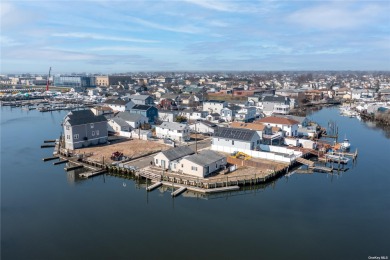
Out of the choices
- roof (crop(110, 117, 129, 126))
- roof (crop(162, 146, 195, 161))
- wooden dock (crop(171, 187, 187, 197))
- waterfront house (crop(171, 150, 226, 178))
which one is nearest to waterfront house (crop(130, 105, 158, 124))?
roof (crop(110, 117, 129, 126))

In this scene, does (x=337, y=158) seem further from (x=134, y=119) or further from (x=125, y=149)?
(x=134, y=119)

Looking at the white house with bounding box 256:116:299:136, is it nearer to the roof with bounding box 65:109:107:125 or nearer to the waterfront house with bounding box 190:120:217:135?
the waterfront house with bounding box 190:120:217:135

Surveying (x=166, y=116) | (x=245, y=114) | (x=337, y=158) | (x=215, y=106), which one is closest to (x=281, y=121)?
(x=337, y=158)

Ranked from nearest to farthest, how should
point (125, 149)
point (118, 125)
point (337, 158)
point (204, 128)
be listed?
point (337, 158) < point (125, 149) < point (118, 125) < point (204, 128)

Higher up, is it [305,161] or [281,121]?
[281,121]

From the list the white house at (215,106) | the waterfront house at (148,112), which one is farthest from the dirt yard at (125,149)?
the white house at (215,106)

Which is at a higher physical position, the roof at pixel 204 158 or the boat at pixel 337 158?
the roof at pixel 204 158

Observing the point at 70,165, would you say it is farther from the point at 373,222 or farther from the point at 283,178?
the point at 373,222

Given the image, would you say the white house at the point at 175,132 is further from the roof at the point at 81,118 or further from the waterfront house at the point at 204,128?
the roof at the point at 81,118
